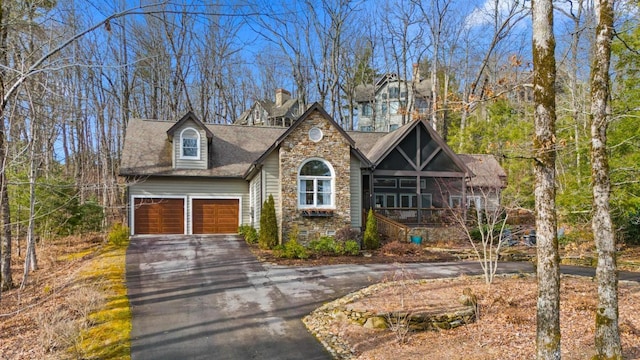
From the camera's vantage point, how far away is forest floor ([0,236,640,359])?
6902 millimetres

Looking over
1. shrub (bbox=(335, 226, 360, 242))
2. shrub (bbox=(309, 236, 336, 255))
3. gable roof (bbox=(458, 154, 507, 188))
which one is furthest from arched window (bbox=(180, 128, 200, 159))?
gable roof (bbox=(458, 154, 507, 188))

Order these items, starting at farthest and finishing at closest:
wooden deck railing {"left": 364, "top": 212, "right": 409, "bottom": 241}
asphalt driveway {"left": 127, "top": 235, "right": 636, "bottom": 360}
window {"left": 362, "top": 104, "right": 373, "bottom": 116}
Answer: window {"left": 362, "top": 104, "right": 373, "bottom": 116}
wooden deck railing {"left": 364, "top": 212, "right": 409, "bottom": 241}
asphalt driveway {"left": 127, "top": 235, "right": 636, "bottom": 360}

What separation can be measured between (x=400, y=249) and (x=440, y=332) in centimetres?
877

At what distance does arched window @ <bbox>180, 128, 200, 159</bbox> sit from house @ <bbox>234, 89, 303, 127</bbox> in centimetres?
1726

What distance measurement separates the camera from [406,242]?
1792cm

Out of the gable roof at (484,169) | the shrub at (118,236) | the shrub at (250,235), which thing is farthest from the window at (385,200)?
the shrub at (118,236)

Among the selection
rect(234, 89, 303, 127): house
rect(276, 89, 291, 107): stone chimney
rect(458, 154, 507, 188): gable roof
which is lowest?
rect(458, 154, 507, 188): gable roof

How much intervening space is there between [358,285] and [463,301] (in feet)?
10.6

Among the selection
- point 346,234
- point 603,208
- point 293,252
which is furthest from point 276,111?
point 603,208

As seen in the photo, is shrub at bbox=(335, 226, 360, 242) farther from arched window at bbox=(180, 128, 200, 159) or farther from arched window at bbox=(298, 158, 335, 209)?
arched window at bbox=(180, 128, 200, 159)

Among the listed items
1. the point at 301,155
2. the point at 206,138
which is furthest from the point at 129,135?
the point at 301,155

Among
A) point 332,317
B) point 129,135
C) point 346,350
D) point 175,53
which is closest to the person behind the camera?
point 346,350

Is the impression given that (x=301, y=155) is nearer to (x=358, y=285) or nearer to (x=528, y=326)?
(x=358, y=285)

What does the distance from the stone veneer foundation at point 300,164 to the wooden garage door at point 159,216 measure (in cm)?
627
